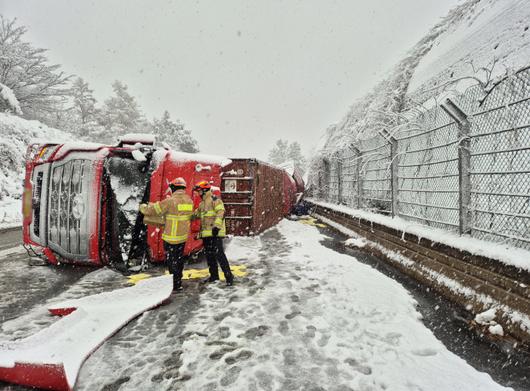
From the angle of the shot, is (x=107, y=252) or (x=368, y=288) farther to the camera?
(x=107, y=252)

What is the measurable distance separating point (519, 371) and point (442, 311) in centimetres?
133

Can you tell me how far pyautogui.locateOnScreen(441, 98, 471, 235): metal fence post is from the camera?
15.1ft

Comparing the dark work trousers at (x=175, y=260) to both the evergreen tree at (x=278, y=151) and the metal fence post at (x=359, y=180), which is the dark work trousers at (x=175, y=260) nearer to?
the metal fence post at (x=359, y=180)

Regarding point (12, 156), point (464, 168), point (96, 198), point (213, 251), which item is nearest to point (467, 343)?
point (464, 168)

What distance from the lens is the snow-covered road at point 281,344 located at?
2.65 m

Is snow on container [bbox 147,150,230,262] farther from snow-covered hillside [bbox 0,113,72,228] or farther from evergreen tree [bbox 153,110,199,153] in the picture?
evergreen tree [bbox 153,110,199,153]

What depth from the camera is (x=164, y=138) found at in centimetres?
5203

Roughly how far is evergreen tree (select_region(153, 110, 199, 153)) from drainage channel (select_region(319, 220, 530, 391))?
50232 mm

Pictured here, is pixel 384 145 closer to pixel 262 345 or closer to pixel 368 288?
pixel 368 288

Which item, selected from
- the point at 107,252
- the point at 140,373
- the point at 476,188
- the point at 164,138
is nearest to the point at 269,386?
the point at 140,373

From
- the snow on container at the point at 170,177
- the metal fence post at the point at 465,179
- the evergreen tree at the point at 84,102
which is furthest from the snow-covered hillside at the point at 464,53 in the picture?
the evergreen tree at the point at 84,102

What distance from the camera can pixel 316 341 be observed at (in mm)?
3346

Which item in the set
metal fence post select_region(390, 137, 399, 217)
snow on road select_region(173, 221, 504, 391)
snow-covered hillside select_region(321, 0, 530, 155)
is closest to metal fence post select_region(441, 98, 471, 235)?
snow-covered hillside select_region(321, 0, 530, 155)

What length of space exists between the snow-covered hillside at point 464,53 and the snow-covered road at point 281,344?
309cm
